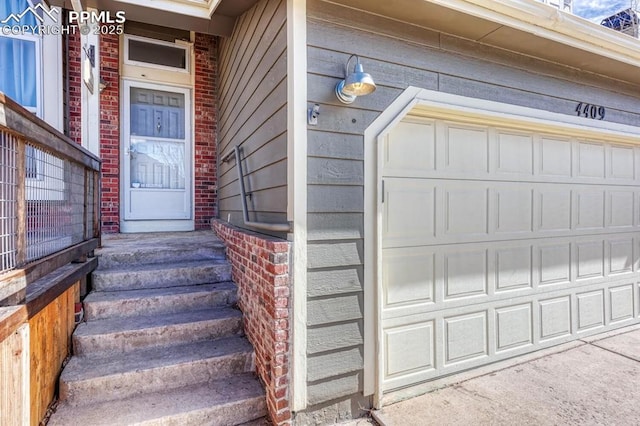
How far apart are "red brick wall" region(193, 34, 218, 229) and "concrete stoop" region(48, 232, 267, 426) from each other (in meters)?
1.74

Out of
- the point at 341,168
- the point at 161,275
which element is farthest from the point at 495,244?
the point at 161,275

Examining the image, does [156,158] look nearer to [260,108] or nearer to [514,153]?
[260,108]

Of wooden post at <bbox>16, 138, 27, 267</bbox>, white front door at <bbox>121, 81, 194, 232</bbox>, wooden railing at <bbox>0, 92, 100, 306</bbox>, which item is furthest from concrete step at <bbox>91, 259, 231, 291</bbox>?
→ white front door at <bbox>121, 81, 194, 232</bbox>

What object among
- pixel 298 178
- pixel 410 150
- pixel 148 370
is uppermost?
pixel 410 150

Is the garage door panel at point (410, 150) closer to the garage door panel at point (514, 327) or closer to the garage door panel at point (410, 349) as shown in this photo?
the garage door panel at point (410, 349)

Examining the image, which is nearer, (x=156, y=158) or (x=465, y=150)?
(x=465, y=150)

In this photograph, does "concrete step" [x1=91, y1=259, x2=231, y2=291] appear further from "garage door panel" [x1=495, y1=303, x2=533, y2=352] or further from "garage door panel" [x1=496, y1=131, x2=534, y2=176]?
"garage door panel" [x1=496, y1=131, x2=534, y2=176]

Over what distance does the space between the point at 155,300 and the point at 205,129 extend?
Result: 9.78ft

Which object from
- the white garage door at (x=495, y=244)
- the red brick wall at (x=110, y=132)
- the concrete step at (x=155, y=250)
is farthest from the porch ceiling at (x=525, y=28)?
the red brick wall at (x=110, y=132)

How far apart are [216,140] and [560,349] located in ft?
15.8

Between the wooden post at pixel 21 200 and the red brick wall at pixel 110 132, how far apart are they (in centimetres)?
310

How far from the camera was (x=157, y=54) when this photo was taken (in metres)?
4.73

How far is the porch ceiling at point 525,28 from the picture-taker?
2.24 metres

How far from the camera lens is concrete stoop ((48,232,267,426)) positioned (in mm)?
2025
